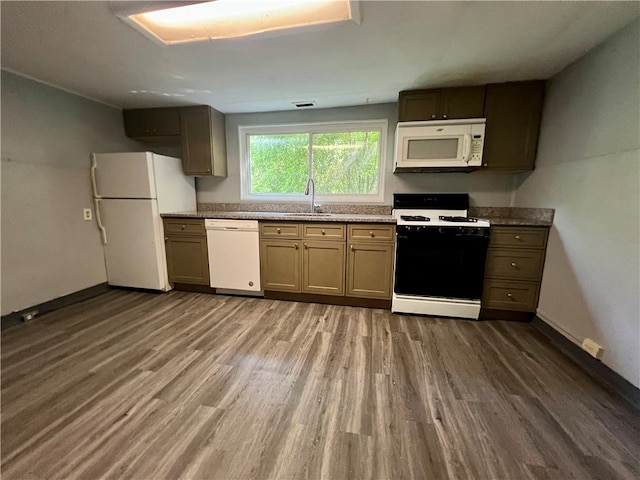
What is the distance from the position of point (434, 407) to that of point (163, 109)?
4072 mm

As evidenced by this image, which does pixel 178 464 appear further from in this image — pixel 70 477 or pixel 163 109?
pixel 163 109

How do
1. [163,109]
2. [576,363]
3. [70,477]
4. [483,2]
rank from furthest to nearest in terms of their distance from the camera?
[163,109]
[576,363]
[483,2]
[70,477]

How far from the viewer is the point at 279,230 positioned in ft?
9.47

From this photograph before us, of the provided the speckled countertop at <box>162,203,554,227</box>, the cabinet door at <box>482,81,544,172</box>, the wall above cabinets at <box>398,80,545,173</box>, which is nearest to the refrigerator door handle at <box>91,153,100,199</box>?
the speckled countertop at <box>162,203,554,227</box>

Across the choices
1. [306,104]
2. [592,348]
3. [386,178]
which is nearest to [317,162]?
[306,104]

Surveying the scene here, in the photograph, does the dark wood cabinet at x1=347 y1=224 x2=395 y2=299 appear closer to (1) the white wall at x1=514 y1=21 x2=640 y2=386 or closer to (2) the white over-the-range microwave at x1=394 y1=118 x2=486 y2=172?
(2) the white over-the-range microwave at x1=394 y1=118 x2=486 y2=172

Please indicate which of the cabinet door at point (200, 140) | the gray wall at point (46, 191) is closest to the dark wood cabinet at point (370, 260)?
the cabinet door at point (200, 140)

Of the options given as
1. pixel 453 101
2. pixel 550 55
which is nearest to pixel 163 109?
pixel 453 101

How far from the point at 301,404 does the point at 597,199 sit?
2450 mm

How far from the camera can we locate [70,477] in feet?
3.64

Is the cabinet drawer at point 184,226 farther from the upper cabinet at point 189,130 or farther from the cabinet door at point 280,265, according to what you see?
the cabinet door at point 280,265

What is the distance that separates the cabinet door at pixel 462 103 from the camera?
255cm

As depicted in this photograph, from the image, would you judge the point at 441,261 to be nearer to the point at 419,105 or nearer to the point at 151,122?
the point at 419,105

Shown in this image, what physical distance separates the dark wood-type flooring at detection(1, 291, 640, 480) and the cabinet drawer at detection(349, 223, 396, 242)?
874 millimetres
